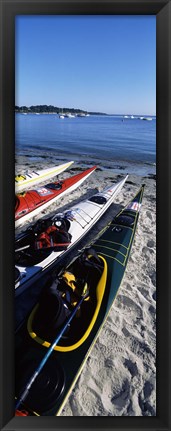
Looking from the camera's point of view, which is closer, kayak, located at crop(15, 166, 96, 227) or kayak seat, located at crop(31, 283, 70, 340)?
kayak seat, located at crop(31, 283, 70, 340)

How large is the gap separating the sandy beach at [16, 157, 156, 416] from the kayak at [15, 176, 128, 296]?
0.63m

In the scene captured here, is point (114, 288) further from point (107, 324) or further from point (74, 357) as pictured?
point (74, 357)

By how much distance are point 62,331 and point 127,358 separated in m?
0.48

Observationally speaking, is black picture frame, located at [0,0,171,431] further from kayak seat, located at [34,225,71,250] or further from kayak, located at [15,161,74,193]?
kayak, located at [15,161,74,193]

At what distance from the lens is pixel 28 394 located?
3.86ft

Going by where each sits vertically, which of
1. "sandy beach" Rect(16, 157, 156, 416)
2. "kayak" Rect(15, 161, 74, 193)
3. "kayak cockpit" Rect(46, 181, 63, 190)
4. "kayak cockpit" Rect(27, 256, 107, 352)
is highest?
"kayak" Rect(15, 161, 74, 193)

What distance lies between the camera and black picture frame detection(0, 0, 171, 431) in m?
0.98

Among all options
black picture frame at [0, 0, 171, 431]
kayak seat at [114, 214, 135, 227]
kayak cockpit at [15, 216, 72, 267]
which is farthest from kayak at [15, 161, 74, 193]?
black picture frame at [0, 0, 171, 431]

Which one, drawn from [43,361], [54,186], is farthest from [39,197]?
[43,361]

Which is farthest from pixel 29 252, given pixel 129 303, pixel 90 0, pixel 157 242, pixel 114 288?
pixel 90 0
